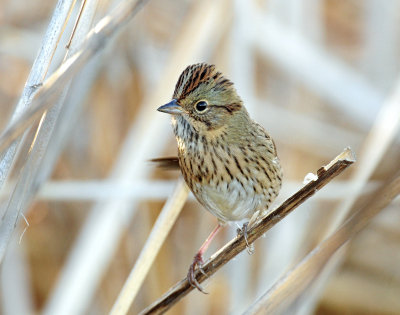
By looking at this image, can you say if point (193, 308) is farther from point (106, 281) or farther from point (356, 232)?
point (356, 232)

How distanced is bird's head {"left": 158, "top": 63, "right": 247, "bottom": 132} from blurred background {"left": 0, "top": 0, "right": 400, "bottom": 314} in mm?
612

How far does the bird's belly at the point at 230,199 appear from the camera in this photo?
2244 millimetres

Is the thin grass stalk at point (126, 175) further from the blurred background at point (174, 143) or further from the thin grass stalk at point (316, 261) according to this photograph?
the thin grass stalk at point (316, 261)

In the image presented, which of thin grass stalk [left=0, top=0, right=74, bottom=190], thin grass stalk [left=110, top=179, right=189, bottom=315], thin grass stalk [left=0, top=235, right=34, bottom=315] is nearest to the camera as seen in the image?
thin grass stalk [left=0, top=0, right=74, bottom=190]

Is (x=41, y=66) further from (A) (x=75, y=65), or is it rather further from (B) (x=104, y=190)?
(B) (x=104, y=190)

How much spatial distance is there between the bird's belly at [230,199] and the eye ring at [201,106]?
263 millimetres

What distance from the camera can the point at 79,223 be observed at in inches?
156

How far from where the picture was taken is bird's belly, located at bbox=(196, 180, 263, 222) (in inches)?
88.4

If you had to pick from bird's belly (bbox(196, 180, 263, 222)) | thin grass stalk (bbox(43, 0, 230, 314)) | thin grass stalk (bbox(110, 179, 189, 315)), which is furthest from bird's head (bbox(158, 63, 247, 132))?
thin grass stalk (bbox(43, 0, 230, 314))

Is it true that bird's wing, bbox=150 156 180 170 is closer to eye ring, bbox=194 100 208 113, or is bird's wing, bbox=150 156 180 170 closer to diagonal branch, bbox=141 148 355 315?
eye ring, bbox=194 100 208 113

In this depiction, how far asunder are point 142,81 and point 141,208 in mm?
→ 682

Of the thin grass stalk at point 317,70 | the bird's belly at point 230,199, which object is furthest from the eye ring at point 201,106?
the thin grass stalk at point 317,70

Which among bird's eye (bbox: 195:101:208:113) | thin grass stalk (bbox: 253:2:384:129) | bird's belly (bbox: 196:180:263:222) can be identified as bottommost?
bird's belly (bbox: 196:180:263:222)

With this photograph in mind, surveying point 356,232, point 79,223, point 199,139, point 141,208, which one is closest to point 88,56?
point 356,232
